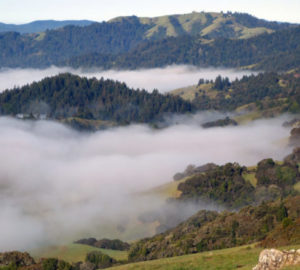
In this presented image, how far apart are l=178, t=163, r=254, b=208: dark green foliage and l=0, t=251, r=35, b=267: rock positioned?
6322 cm

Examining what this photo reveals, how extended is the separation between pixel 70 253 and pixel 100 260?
13838mm

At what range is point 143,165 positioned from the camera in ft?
622

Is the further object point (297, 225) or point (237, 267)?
point (297, 225)

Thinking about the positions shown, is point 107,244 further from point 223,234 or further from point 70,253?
point 223,234

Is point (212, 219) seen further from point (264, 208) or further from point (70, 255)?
point (70, 255)

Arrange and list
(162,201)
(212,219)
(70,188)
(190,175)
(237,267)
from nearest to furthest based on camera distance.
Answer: (237,267) → (212,219) → (162,201) → (190,175) → (70,188)

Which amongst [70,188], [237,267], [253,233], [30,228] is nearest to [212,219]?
[253,233]

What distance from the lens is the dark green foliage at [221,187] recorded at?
122 meters

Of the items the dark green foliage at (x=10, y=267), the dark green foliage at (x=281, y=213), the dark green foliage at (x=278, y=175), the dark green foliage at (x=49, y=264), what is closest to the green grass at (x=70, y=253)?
the dark green foliage at (x=281, y=213)

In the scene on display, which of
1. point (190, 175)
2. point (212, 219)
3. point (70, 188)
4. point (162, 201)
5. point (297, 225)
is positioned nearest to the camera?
point (297, 225)

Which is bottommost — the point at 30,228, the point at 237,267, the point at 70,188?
the point at 237,267

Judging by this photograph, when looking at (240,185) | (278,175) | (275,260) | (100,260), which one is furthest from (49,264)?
(278,175)

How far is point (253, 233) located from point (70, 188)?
326 feet

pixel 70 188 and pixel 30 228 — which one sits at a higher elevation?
pixel 70 188
